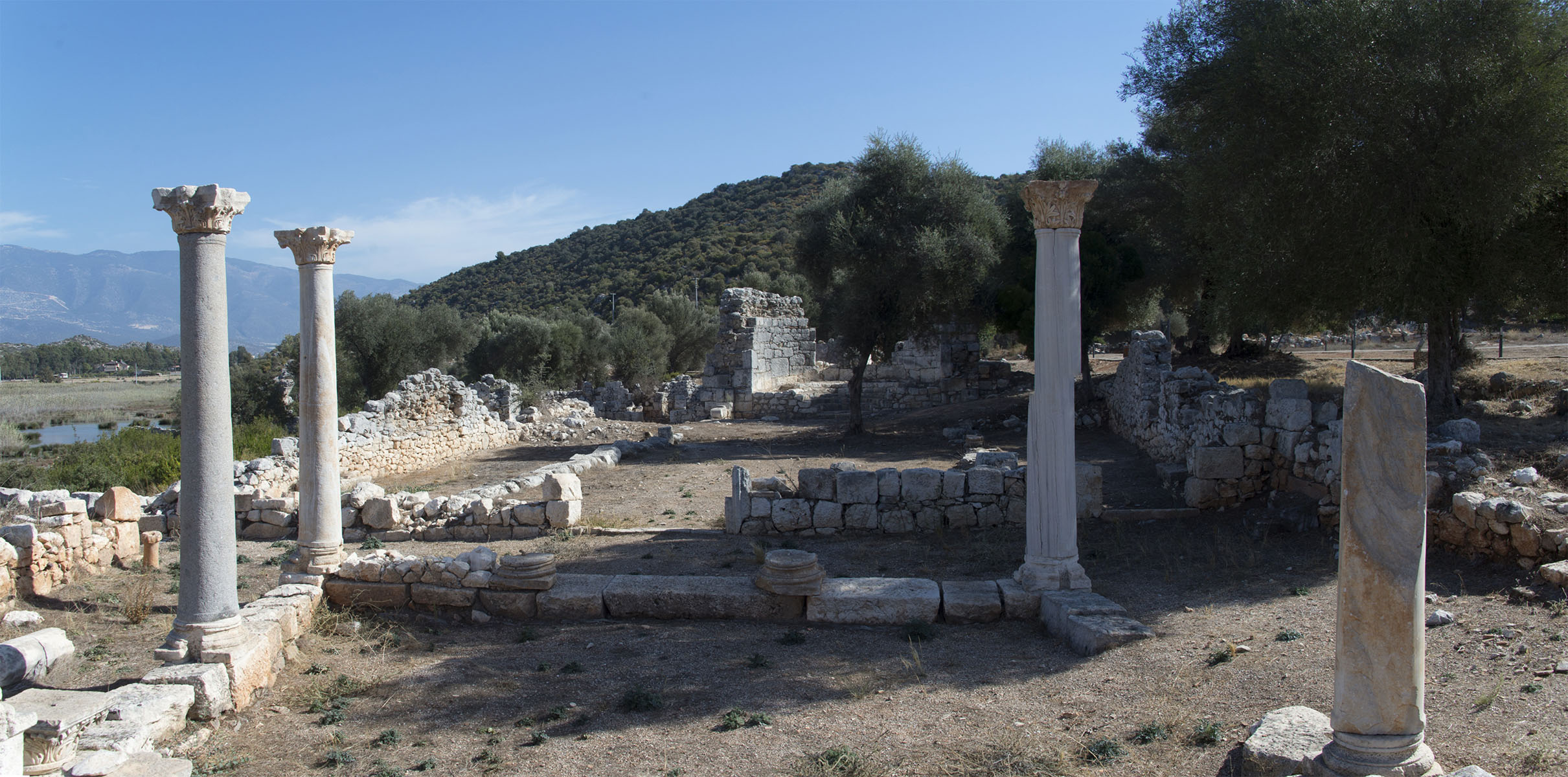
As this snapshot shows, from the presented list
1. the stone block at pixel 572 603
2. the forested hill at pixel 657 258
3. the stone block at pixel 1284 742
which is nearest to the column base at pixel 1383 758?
the stone block at pixel 1284 742

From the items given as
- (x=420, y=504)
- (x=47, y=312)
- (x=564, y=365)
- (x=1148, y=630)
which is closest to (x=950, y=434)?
(x=420, y=504)

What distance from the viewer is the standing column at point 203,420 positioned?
621 cm

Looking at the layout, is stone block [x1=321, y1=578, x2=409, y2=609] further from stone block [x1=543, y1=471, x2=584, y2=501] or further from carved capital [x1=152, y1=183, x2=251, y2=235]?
carved capital [x1=152, y1=183, x2=251, y2=235]

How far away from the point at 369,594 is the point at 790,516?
4.97 m

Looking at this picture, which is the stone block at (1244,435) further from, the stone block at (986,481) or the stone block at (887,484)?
the stone block at (887,484)

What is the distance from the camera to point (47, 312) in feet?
356

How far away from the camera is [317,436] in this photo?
28.3 feet

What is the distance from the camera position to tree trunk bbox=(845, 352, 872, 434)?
21000 millimetres

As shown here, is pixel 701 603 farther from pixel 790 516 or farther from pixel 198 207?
pixel 198 207

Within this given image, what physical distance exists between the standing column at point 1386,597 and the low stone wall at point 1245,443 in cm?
529

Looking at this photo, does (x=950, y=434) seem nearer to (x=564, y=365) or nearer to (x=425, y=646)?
(x=425, y=646)

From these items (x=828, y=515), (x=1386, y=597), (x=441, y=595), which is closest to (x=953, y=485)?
(x=828, y=515)

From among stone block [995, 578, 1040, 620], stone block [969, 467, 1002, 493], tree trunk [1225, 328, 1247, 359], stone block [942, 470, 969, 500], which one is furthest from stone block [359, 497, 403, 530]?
tree trunk [1225, 328, 1247, 359]

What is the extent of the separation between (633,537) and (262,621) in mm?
4881
